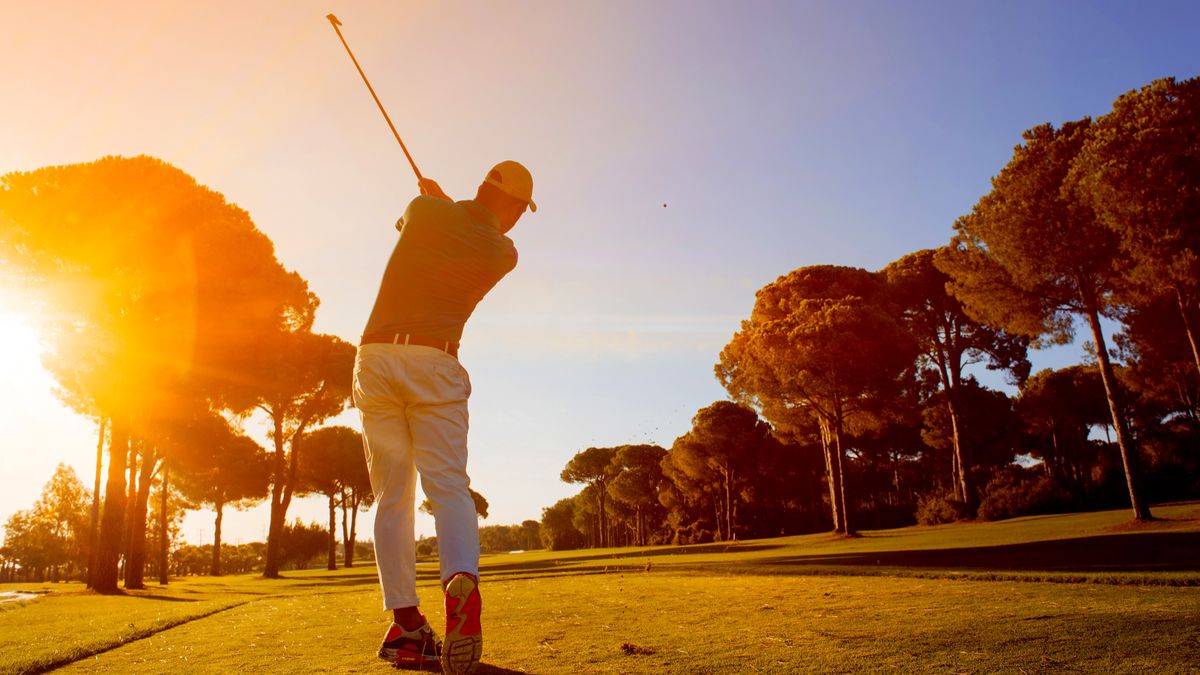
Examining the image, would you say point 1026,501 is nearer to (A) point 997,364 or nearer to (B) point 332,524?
(A) point 997,364

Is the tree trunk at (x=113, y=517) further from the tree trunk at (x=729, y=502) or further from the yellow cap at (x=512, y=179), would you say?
the tree trunk at (x=729, y=502)

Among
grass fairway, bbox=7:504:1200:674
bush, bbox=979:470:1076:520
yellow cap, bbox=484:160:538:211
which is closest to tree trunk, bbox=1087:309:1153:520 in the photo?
bush, bbox=979:470:1076:520

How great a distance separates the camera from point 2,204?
18.4m

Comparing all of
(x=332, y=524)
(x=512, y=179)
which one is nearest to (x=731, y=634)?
(x=512, y=179)

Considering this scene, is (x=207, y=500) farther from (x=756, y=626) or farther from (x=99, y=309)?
(x=756, y=626)

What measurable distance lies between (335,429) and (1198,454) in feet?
182

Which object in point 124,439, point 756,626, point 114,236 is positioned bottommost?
point 756,626

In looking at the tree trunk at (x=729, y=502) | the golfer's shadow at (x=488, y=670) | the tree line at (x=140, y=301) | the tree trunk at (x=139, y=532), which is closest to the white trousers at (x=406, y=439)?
the golfer's shadow at (x=488, y=670)

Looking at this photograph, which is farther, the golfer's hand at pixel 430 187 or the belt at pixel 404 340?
the golfer's hand at pixel 430 187

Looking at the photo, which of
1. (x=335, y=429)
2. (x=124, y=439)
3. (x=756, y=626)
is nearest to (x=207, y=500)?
(x=335, y=429)

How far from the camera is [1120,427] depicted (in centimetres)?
1955

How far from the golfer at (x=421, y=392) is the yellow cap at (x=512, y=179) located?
0.17m

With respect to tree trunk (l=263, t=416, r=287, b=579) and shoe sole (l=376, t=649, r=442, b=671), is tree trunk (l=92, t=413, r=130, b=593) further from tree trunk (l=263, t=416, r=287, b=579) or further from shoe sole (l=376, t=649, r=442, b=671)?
shoe sole (l=376, t=649, r=442, b=671)

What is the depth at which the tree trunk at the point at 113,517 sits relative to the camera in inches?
681
